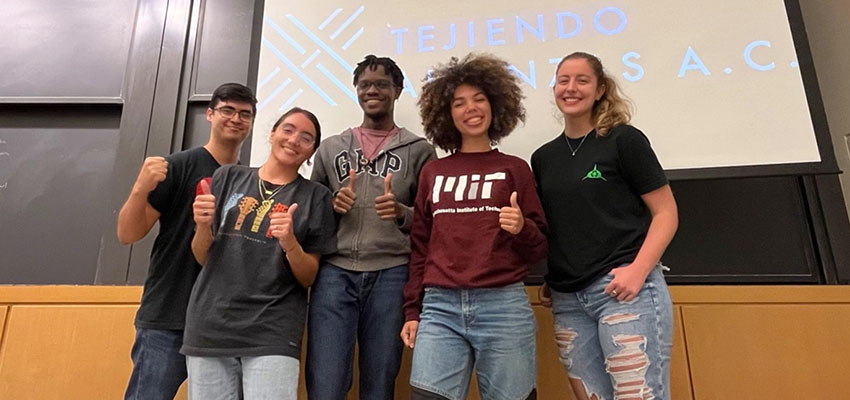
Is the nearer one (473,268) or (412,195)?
(473,268)

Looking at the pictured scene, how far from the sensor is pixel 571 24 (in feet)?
6.48

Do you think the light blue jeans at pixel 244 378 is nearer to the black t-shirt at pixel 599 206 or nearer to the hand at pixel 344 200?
the hand at pixel 344 200

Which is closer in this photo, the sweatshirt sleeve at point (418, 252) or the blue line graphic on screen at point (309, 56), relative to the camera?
the sweatshirt sleeve at point (418, 252)

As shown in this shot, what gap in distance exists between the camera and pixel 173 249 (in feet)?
4.35

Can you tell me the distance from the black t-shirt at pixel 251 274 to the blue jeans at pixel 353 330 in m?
0.06

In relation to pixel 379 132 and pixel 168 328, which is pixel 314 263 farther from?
pixel 379 132

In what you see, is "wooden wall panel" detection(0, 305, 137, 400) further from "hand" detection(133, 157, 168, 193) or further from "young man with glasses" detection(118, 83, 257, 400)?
"hand" detection(133, 157, 168, 193)

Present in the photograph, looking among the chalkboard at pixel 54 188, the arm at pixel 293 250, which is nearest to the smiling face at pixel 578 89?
the arm at pixel 293 250

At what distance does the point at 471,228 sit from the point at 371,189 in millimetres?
385

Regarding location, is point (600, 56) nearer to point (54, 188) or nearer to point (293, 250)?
point (293, 250)

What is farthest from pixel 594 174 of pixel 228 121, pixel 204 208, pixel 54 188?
pixel 54 188

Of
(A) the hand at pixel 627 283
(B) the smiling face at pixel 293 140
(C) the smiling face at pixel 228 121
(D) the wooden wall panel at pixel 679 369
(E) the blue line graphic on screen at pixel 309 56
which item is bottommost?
(D) the wooden wall panel at pixel 679 369

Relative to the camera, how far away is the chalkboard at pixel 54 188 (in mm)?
2240

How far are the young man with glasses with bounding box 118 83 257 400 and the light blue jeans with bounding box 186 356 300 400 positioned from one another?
0.60 feet
